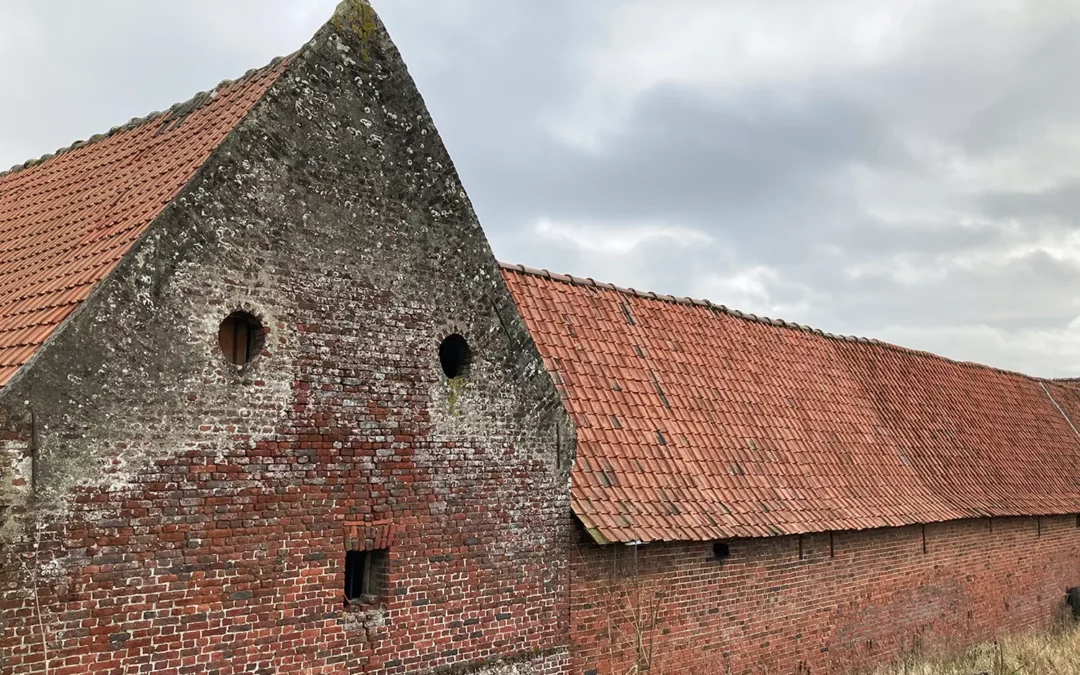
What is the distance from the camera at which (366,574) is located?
307 inches

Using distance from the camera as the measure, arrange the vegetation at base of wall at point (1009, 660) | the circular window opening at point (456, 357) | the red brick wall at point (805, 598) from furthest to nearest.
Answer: the vegetation at base of wall at point (1009, 660), the red brick wall at point (805, 598), the circular window opening at point (456, 357)

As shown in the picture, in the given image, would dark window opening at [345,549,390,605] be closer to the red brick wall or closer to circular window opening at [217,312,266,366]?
circular window opening at [217,312,266,366]

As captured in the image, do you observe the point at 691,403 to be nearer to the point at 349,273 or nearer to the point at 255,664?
the point at 349,273

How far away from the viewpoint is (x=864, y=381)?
17375 millimetres

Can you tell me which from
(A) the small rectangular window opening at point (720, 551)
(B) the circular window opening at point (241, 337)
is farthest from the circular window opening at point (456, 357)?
(A) the small rectangular window opening at point (720, 551)

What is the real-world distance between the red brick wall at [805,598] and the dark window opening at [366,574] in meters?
2.28

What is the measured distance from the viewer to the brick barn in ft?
20.0

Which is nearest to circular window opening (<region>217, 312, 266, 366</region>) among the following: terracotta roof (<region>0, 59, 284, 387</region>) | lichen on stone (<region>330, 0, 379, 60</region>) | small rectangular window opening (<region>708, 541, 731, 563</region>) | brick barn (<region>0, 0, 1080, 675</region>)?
brick barn (<region>0, 0, 1080, 675</region>)

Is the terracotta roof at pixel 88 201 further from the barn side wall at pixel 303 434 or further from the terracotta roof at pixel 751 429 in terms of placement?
the terracotta roof at pixel 751 429

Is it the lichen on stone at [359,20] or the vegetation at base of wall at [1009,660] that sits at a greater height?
the lichen on stone at [359,20]

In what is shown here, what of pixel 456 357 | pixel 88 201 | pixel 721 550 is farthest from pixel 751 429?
pixel 88 201

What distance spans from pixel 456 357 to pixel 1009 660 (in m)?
11.5

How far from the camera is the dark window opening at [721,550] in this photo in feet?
36.4

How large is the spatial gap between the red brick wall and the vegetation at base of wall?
0.83 ft
